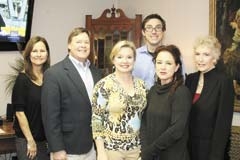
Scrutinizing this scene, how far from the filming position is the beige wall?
3775 mm

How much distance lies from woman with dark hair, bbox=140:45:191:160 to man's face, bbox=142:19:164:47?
1.65 feet

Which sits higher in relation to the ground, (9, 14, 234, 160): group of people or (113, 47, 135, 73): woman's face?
(113, 47, 135, 73): woman's face

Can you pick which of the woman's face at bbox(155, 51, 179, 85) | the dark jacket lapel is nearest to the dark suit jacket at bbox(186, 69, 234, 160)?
the woman's face at bbox(155, 51, 179, 85)

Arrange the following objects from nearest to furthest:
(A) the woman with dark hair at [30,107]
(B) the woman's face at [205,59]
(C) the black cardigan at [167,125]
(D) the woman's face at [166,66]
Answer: (C) the black cardigan at [167,125]
(D) the woman's face at [166,66]
(B) the woman's face at [205,59]
(A) the woman with dark hair at [30,107]

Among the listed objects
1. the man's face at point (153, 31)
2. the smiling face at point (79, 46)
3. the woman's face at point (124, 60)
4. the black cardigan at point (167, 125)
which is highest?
the man's face at point (153, 31)

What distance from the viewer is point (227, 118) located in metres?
2.47

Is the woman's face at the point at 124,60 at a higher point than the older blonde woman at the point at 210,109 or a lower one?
higher

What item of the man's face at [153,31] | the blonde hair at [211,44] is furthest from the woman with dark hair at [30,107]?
the blonde hair at [211,44]

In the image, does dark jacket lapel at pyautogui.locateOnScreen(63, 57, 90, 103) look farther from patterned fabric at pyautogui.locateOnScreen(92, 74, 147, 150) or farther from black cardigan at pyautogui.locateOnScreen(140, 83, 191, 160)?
black cardigan at pyautogui.locateOnScreen(140, 83, 191, 160)

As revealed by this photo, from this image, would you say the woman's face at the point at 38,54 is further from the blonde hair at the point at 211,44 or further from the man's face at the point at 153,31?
the blonde hair at the point at 211,44

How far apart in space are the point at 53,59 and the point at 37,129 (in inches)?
62.6

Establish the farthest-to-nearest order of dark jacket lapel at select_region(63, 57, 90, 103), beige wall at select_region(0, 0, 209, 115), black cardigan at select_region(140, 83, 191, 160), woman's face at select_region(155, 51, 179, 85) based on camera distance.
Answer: beige wall at select_region(0, 0, 209, 115), dark jacket lapel at select_region(63, 57, 90, 103), woman's face at select_region(155, 51, 179, 85), black cardigan at select_region(140, 83, 191, 160)

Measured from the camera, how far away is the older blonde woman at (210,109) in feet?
8.08

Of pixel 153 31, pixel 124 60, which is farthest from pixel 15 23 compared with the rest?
pixel 124 60
